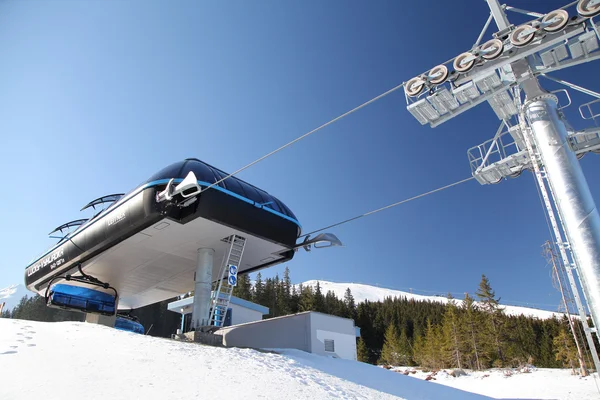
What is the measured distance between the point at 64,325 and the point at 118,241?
19.4 feet

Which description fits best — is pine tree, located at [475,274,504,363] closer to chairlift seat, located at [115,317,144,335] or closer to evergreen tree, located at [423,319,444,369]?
evergreen tree, located at [423,319,444,369]

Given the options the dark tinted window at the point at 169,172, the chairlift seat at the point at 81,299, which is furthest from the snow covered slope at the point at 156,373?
the chairlift seat at the point at 81,299

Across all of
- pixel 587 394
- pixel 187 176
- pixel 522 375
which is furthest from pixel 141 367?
pixel 522 375

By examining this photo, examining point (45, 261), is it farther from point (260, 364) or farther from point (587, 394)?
point (587, 394)

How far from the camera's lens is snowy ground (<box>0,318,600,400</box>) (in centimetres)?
604

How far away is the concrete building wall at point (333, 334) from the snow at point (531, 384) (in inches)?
253

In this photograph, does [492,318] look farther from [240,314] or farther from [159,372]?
[159,372]

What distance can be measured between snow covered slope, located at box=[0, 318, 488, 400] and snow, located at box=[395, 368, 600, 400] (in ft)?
42.8

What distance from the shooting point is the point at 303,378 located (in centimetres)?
892

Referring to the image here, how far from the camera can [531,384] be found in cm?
2875

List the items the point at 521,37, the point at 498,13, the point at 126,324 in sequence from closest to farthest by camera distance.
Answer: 1. the point at 521,37
2. the point at 498,13
3. the point at 126,324

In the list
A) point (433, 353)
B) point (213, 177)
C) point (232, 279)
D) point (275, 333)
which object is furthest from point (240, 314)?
point (433, 353)

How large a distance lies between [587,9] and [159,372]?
10.8 meters

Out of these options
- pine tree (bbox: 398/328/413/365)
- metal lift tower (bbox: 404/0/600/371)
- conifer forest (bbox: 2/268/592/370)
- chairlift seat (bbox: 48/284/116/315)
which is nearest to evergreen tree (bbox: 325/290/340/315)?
conifer forest (bbox: 2/268/592/370)
